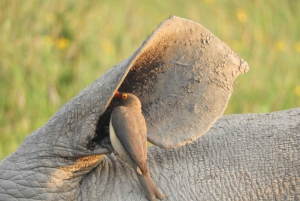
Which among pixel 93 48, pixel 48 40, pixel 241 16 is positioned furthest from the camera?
pixel 241 16

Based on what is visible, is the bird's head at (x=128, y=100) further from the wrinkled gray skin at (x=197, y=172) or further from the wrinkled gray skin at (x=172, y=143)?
the wrinkled gray skin at (x=197, y=172)

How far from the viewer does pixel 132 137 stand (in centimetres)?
213

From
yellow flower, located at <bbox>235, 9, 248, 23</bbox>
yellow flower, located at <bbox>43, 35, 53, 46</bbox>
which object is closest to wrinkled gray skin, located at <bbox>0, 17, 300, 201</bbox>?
yellow flower, located at <bbox>43, 35, 53, 46</bbox>

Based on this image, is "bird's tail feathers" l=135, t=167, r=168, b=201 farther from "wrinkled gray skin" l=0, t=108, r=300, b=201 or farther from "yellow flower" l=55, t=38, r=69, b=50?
"yellow flower" l=55, t=38, r=69, b=50

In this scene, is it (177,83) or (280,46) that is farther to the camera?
(280,46)

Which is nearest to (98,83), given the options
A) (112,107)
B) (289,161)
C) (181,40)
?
(112,107)

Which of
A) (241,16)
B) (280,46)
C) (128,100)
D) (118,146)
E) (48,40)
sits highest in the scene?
(241,16)

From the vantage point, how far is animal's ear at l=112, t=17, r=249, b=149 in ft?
7.32

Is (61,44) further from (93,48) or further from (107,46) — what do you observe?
(107,46)

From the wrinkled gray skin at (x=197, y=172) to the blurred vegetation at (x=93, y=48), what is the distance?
233cm

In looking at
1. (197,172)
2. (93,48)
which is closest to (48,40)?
(93,48)

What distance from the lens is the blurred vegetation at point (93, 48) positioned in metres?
5.51

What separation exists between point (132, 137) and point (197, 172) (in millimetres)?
302

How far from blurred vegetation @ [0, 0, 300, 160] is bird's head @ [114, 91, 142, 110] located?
251 centimetres
